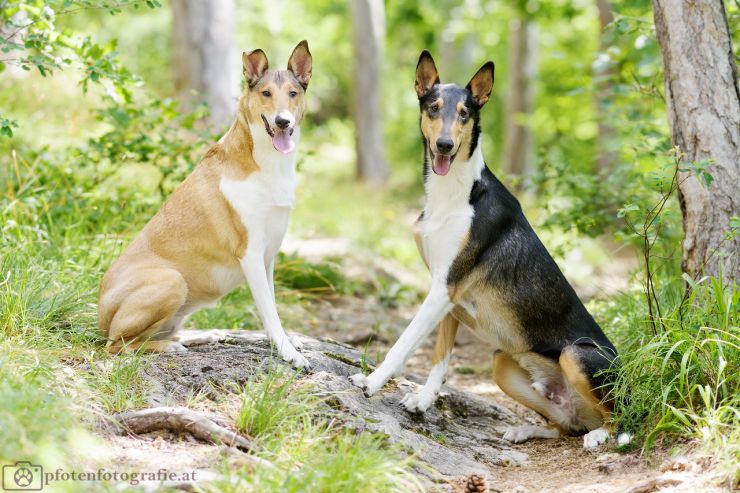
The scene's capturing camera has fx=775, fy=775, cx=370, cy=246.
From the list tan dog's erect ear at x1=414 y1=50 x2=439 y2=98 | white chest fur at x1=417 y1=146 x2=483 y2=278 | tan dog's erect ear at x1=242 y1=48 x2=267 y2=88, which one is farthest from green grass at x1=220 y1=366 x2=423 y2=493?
tan dog's erect ear at x1=414 y1=50 x2=439 y2=98

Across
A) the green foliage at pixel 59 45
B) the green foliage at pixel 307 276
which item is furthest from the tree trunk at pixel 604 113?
the green foliage at pixel 59 45

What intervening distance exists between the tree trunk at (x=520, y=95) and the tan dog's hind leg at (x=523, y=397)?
418 inches

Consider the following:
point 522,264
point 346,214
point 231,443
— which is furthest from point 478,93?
point 346,214

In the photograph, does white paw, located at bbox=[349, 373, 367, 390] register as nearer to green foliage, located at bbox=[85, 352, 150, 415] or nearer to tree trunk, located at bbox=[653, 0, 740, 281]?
green foliage, located at bbox=[85, 352, 150, 415]

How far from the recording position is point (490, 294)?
16.0ft

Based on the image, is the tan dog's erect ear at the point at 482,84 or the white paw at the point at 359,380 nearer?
the white paw at the point at 359,380

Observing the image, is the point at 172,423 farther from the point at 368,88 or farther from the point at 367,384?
the point at 368,88

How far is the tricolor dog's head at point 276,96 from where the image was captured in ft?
15.1

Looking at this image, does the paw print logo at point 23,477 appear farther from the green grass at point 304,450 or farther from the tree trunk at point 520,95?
the tree trunk at point 520,95

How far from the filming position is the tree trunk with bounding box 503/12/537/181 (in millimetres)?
15492

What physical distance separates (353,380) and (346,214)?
23.8 ft

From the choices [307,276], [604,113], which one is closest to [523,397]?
[307,276]

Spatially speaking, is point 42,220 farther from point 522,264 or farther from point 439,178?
point 522,264

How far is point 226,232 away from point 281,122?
31.4 inches
